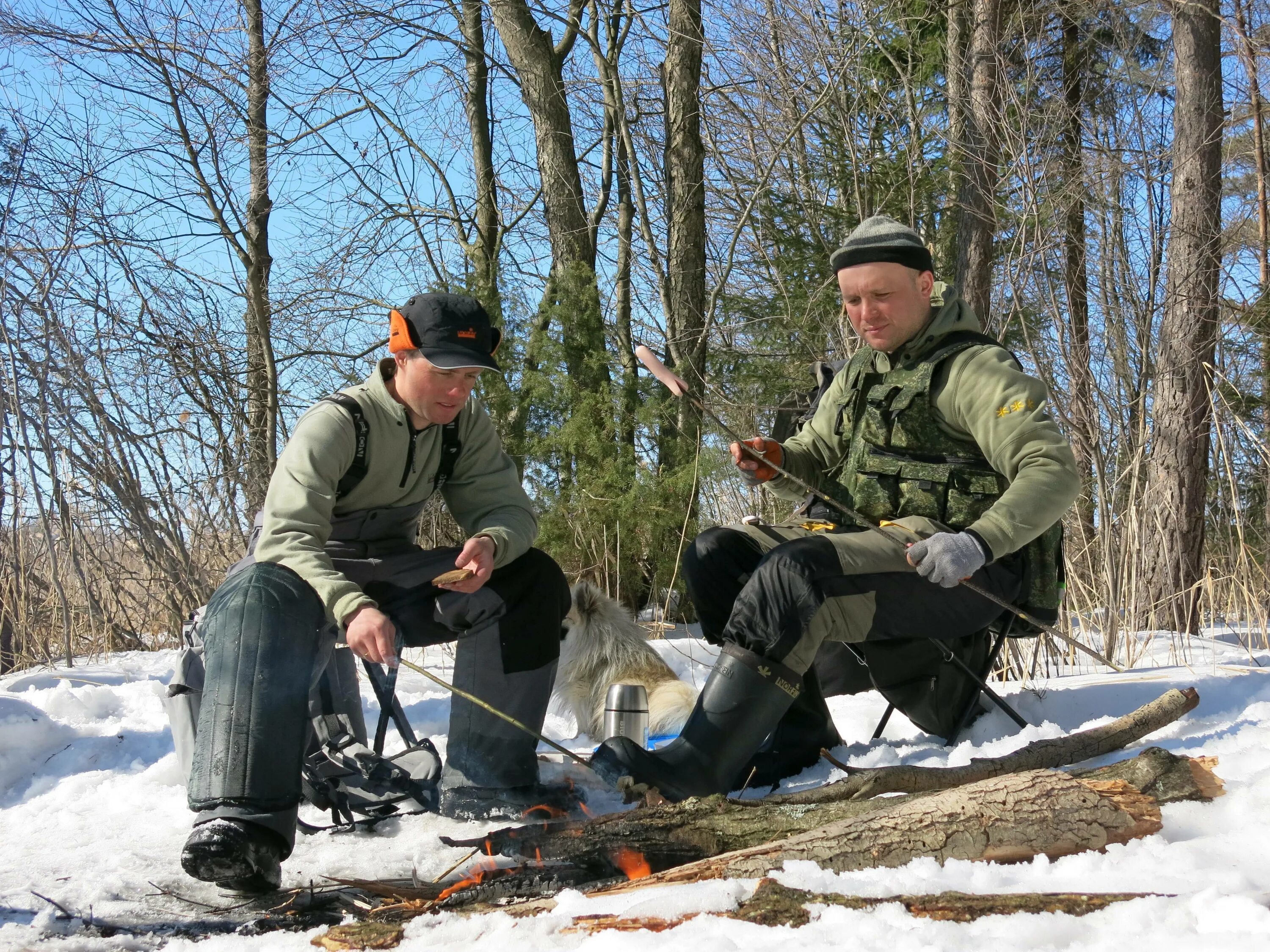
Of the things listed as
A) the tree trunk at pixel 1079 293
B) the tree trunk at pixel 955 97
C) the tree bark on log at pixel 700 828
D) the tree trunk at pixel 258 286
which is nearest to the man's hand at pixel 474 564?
the tree bark on log at pixel 700 828

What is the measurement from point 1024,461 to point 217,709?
224 cm

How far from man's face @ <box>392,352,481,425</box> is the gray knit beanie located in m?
1.18

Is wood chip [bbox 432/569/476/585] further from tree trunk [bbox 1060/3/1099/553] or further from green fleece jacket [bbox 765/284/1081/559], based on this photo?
tree trunk [bbox 1060/3/1099/553]

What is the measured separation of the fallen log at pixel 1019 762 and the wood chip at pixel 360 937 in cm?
93

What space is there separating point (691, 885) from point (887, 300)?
1.95 metres

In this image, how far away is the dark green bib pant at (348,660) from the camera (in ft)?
7.80

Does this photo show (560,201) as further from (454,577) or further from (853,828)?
(853,828)

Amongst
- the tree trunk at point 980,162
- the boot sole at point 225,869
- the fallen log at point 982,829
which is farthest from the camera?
the tree trunk at point 980,162

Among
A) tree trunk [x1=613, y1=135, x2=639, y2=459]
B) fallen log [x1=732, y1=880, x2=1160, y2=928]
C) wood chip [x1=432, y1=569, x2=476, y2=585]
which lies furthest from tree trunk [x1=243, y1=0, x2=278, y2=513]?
fallen log [x1=732, y1=880, x2=1160, y2=928]

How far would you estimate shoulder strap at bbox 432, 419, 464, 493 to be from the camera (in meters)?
3.24

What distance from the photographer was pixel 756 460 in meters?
3.34

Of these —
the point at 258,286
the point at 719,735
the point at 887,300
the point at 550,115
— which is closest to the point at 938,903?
the point at 719,735

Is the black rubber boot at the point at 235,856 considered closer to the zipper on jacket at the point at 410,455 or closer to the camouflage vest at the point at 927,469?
the zipper on jacket at the point at 410,455

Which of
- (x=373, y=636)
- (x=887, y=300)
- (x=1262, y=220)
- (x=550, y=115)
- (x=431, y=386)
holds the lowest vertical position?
(x=373, y=636)
